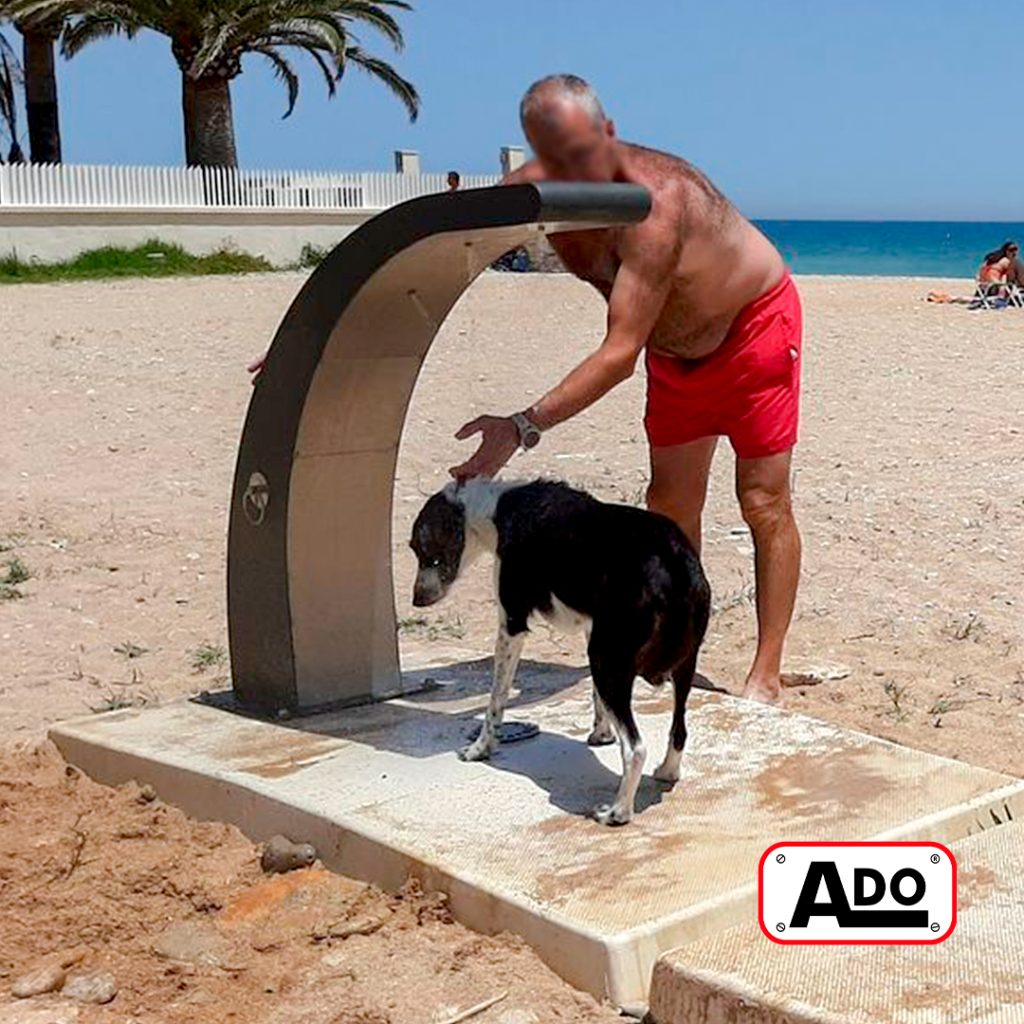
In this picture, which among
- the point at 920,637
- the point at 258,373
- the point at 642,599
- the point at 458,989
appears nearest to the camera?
the point at 458,989

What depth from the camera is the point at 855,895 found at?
366 cm

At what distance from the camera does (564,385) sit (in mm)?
4449

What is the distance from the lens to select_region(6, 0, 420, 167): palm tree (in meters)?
27.9

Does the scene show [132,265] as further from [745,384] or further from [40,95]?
[745,384]

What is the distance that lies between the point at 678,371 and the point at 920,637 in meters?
1.81

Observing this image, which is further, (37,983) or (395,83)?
(395,83)

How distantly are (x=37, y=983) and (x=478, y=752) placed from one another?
1356 mm

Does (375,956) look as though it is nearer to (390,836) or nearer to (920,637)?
(390,836)

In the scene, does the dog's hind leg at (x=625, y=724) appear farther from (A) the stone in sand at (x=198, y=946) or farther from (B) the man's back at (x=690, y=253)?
(B) the man's back at (x=690, y=253)

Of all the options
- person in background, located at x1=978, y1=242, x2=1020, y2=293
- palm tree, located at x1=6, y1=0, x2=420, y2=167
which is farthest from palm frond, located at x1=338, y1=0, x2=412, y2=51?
person in background, located at x1=978, y1=242, x2=1020, y2=293

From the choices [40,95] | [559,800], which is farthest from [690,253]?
[40,95]

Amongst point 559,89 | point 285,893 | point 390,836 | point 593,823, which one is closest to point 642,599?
point 593,823

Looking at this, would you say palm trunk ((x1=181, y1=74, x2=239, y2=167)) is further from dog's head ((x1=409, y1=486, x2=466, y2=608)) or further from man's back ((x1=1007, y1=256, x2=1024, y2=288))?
dog's head ((x1=409, y1=486, x2=466, y2=608))

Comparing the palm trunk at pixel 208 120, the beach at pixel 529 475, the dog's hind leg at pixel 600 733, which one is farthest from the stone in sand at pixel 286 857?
the palm trunk at pixel 208 120
